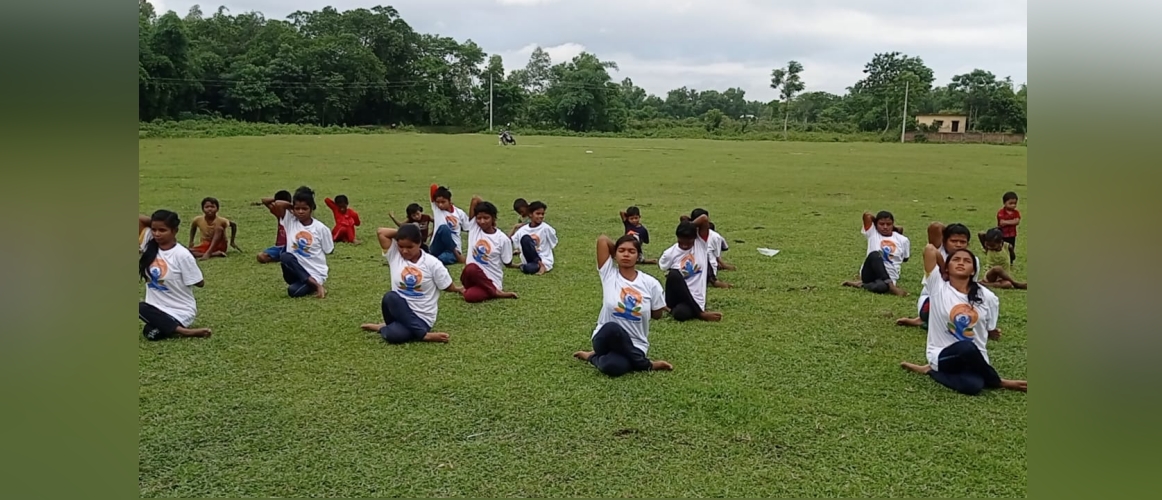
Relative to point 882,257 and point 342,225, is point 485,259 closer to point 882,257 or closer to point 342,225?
point 342,225

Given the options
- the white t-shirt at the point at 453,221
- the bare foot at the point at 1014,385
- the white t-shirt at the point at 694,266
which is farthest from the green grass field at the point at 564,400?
the white t-shirt at the point at 453,221

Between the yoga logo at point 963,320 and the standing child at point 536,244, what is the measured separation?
5.07 metres

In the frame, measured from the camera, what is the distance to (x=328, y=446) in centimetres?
440

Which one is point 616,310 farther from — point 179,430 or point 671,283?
point 179,430

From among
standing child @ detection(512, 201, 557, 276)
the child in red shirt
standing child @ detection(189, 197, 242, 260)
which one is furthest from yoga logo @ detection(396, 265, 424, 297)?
the child in red shirt

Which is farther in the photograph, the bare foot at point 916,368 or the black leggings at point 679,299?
the black leggings at point 679,299

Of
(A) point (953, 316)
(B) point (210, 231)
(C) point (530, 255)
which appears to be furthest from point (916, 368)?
(B) point (210, 231)

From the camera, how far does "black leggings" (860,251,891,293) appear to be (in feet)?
27.8

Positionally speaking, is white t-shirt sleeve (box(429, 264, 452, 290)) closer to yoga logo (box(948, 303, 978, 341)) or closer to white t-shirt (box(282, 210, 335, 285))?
white t-shirt (box(282, 210, 335, 285))

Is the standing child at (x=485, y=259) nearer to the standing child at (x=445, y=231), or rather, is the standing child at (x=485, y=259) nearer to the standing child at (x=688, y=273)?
the standing child at (x=445, y=231)

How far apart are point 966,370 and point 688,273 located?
103 inches

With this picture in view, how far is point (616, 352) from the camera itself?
562 centimetres

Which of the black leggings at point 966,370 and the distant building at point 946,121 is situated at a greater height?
the distant building at point 946,121

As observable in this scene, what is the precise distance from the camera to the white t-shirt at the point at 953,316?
5.32 metres
